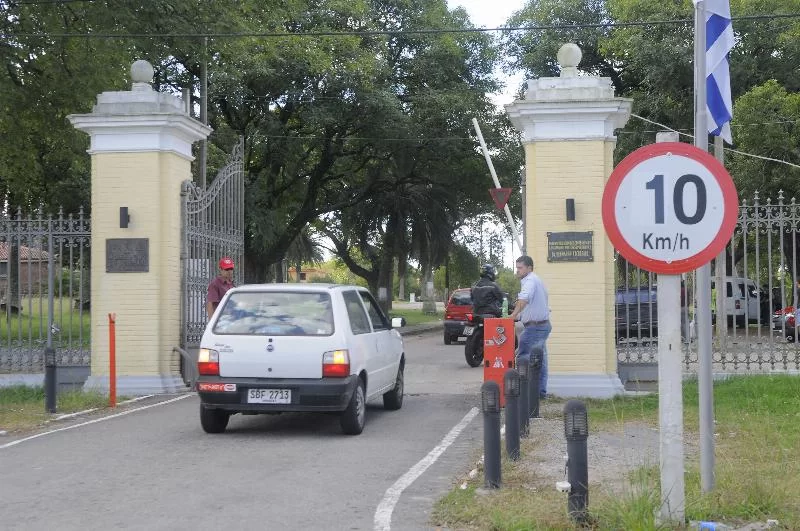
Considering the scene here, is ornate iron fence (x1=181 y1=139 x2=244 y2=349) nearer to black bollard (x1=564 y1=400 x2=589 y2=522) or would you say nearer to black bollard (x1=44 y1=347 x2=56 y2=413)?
black bollard (x1=44 y1=347 x2=56 y2=413)

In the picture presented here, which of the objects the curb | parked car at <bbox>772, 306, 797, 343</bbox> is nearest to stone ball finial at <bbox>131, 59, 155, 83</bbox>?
parked car at <bbox>772, 306, 797, 343</bbox>

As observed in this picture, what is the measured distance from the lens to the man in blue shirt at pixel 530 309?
1184 centimetres

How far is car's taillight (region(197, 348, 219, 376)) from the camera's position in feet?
32.9

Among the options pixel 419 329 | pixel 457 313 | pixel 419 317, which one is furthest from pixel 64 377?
pixel 419 317

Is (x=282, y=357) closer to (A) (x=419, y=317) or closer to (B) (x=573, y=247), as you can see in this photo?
(B) (x=573, y=247)

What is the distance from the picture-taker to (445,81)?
33125 mm

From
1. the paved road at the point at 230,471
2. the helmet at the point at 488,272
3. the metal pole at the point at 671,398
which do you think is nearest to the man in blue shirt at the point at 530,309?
the paved road at the point at 230,471

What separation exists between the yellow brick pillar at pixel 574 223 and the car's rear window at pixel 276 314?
3913 mm

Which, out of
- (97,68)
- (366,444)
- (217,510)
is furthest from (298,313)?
(97,68)

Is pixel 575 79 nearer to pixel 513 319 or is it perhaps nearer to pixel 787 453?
pixel 513 319

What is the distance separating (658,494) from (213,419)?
5.40 m

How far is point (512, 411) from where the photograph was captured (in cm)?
827

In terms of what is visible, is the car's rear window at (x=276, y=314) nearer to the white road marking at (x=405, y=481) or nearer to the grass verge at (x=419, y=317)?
the white road marking at (x=405, y=481)

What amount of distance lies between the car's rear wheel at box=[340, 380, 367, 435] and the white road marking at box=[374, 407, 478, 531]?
89cm
